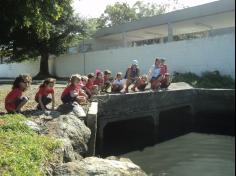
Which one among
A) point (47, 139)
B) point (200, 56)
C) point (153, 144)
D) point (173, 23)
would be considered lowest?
point (153, 144)

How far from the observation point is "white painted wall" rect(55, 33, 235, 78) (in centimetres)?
1992

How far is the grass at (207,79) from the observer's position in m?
18.0

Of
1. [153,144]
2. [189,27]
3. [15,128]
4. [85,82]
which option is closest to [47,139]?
[15,128]

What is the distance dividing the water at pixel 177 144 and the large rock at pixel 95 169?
6.26ft

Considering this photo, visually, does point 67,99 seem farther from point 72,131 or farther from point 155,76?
point 155,76

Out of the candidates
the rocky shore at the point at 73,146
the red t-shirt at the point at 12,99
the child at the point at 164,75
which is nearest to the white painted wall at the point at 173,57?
the child at the point at 164,75

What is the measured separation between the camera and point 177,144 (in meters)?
13.3

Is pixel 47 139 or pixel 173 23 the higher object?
pixel 173 23

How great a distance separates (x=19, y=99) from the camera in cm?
911

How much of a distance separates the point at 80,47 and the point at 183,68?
53.8 ft

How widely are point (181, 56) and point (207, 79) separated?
10.3 ft

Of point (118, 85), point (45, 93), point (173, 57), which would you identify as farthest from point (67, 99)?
point (173, 57)

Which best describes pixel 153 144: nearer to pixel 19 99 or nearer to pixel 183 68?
pixel 19 99

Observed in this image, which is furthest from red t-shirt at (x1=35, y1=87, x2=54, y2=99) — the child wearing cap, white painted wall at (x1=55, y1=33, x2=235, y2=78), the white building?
the white building
